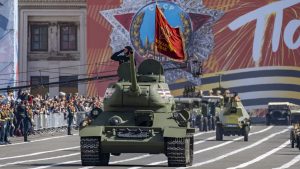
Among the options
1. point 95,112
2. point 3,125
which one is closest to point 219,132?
point 3,125

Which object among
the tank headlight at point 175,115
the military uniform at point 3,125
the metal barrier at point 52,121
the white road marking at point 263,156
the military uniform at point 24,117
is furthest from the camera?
the metal barrier at point 52,121

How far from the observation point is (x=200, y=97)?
75.8 m

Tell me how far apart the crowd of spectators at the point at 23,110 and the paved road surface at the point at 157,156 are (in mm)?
971

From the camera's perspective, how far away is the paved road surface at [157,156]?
33906 mm

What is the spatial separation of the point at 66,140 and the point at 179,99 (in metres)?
17.9

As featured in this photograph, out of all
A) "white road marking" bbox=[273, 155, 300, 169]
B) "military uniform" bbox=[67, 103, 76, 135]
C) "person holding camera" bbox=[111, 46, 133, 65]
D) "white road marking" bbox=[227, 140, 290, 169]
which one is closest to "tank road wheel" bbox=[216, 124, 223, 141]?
"white road marking" bbox=[227, 140, 290, 169]

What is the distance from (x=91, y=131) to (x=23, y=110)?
65.1ft

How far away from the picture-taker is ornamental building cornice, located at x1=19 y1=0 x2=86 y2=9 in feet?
348

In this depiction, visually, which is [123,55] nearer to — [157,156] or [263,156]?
[157,156]

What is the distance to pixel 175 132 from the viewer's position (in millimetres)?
32188

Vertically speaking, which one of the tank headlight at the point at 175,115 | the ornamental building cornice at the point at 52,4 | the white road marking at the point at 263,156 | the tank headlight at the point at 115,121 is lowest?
the white road marking at the point at 263,156

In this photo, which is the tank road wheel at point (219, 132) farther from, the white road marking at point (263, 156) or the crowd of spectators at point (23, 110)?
the crowd of spectators at point (23, 110)

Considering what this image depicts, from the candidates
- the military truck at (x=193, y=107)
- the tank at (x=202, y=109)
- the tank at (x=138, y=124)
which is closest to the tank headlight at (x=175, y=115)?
the tank at (x=138, y=124)

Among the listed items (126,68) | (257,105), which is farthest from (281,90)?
(126,68)
